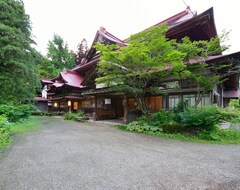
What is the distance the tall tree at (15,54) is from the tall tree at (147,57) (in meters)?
7.28

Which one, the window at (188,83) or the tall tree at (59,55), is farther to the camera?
the tall tree at (59,55)

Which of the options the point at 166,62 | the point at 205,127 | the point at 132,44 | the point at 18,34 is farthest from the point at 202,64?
the point at 18,34

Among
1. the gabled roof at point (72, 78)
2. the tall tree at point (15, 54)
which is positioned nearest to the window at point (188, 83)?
the tall tree at point (15, 54)

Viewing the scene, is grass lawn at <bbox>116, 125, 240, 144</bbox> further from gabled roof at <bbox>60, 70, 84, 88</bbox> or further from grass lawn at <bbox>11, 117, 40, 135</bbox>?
gabled roof at <bbox>60, 70, 84, 88</bbox>

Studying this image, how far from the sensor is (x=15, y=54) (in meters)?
11.8

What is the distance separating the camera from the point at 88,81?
49.6ft

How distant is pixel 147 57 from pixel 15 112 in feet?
A: 33.8

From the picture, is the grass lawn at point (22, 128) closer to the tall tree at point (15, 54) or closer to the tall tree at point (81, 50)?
the tall tree at point (15, 54)

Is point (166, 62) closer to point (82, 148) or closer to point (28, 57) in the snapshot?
point (82, 148)

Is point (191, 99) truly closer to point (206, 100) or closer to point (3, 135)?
point (206, 100)

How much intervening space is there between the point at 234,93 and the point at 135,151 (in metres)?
18.6

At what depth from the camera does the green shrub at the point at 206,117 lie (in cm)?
672

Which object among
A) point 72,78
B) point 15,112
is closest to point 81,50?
point 72,78

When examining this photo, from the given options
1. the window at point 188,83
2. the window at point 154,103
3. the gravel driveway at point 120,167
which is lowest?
the gravel driveway at point 120,167
